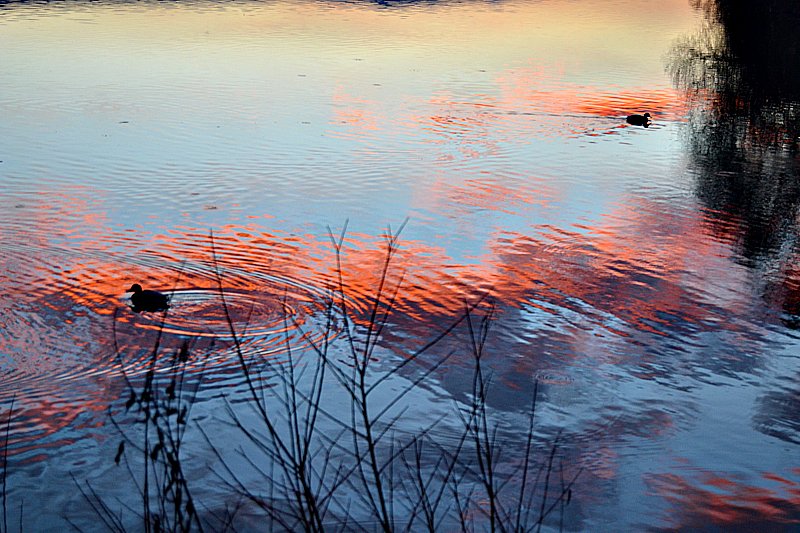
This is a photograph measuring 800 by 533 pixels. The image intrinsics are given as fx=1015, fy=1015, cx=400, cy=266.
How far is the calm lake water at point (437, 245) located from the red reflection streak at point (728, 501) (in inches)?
0.7

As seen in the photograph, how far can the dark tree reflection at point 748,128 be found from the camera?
10234 mm

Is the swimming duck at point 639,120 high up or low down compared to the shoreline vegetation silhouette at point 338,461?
up

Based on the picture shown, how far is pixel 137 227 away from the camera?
966 cm

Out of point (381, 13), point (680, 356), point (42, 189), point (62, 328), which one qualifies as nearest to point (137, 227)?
point (42, 189)

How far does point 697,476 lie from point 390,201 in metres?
5.78

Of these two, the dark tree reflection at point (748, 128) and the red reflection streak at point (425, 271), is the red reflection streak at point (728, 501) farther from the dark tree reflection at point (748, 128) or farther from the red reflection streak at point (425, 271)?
the dark tree reflection at point (748, 128)

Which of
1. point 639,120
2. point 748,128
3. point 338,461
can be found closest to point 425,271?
point 338,461

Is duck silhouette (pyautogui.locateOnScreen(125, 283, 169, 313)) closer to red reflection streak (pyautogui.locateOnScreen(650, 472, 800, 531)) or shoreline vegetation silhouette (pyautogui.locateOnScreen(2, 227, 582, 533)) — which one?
shoreline vegetation silhouette (pyautogui.locateOnScreen(2, 227, 582, 533))

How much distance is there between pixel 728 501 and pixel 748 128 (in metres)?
10.5

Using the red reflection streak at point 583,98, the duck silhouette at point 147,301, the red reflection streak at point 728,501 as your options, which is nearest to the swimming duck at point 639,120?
the red reflection streak at point 583,98

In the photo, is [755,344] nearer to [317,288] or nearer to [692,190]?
[317,288]

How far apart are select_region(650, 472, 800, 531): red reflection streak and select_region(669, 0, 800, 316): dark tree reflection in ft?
9.41

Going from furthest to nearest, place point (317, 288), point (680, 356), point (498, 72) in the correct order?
point (498, 72) → point (317, 288) → point (680, 356)

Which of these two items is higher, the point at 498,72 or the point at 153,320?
the point at 498,72
